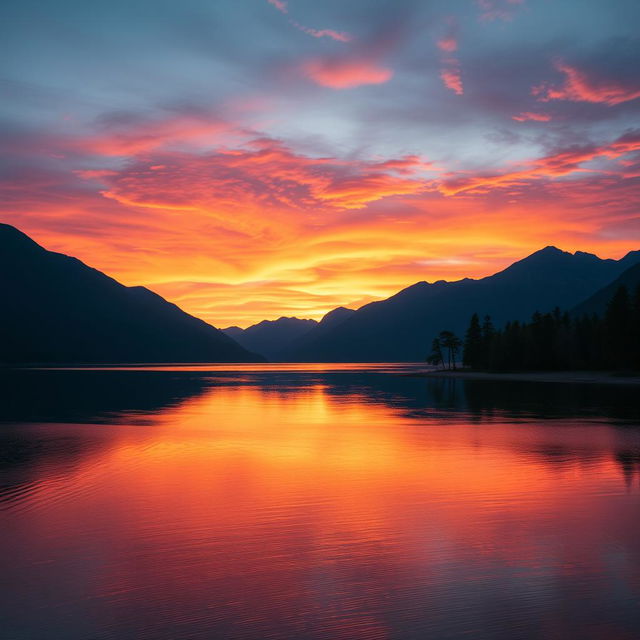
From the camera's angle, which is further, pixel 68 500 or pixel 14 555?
pixel 68 500

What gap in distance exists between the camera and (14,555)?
46.0 feet

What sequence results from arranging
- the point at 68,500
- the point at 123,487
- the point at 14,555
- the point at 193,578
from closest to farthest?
the point at 193,578
the point at 14,555
the point at 68,500
the point at 123,487

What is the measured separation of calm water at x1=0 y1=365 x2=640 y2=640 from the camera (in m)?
10.6

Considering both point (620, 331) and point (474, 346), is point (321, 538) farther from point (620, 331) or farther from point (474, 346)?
point (474, 346)

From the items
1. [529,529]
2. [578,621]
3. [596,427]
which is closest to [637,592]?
[578,621]

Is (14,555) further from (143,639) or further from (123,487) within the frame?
(123,487)

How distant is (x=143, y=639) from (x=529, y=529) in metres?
10.3

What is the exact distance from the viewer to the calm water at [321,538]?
10.6 meters

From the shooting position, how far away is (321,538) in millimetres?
15383

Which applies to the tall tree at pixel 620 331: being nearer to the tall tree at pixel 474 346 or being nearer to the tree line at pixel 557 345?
the tree line at pixel 557 345

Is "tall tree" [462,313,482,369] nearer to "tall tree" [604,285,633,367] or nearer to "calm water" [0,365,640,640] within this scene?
"tall tree" [604,285,633,367]

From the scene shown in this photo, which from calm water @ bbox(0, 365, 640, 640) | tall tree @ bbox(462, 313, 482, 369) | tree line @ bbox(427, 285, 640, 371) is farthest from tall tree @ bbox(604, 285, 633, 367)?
calm water @ bbox(0, 365, 640, 640)

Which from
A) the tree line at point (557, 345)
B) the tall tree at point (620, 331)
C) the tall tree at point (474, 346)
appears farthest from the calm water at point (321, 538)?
the tall tree at point (474, 346)

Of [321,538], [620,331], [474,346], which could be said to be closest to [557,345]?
[620,331]
